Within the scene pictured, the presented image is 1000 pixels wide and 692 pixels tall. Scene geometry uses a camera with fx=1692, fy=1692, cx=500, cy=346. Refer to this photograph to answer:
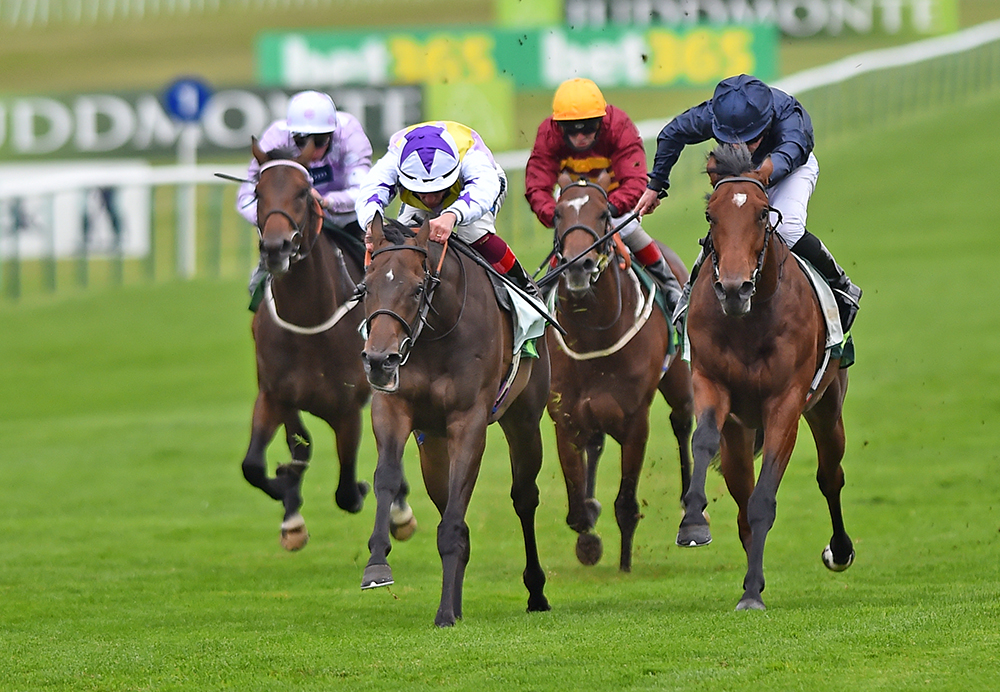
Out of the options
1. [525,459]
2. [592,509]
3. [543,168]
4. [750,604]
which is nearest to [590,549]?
[592,509]

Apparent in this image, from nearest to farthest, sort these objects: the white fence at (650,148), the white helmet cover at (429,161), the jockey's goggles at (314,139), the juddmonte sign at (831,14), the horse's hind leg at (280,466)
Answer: the white helmet cover at (429,161) < the horse's hind leg at (280,466) < the jockey's goggles at (314,139) < the white fence at (650,148) < the juddmonte sign at (831,14)

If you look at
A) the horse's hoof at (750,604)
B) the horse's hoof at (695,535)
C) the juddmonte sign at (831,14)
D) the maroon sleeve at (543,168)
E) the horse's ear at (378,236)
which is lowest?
the horse's hoof at (750,604)

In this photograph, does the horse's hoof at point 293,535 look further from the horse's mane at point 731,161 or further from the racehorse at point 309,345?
the horse's mane at point 731,161

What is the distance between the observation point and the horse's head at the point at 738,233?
6.70m

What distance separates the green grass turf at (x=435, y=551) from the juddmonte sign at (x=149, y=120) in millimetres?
5398

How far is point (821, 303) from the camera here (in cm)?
758

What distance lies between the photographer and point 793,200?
7.60 meters

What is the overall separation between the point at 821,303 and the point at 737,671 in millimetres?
2437

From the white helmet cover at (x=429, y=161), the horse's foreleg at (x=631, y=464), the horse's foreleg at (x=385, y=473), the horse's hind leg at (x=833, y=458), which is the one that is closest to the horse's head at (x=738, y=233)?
the white helmet cover at (x=429, y=161)

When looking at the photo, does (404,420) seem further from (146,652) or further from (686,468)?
(686,468)

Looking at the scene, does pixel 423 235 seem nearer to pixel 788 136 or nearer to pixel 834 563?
pixel 788 136

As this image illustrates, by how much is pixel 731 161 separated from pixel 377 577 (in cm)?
226

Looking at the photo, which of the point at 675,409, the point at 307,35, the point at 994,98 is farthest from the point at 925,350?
Answer: the point at 307,35

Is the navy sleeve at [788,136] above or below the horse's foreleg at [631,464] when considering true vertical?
above
